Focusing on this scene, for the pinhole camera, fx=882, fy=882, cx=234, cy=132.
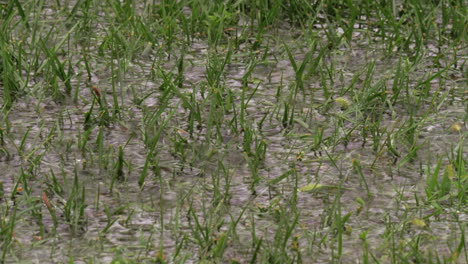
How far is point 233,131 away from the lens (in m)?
3.65

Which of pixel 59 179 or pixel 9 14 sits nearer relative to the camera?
pixel 59 179

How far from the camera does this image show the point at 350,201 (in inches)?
126

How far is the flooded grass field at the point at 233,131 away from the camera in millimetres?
2945

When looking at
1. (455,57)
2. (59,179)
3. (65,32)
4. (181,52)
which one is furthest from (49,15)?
(455,57)

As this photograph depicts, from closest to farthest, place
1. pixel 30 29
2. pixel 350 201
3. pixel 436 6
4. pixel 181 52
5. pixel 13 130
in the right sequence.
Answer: pixel 350 201, pixel 13 130, pixel 181 52, pixel 30 29, pixel 436 6

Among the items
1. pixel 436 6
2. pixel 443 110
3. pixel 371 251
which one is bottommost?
pixel 371 251

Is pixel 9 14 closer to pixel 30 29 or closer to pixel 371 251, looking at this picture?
pixel 30 29

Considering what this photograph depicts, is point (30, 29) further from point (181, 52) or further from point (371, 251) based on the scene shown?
point (371, 251)

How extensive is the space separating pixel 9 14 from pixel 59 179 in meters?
1.45

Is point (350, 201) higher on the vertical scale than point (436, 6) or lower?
lower

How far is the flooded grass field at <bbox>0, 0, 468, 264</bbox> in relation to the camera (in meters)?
2.95

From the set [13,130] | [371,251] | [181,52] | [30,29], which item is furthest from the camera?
[30,29]

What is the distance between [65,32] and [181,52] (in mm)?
716

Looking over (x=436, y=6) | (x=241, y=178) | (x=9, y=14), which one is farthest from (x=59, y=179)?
(x=436, y=6)
